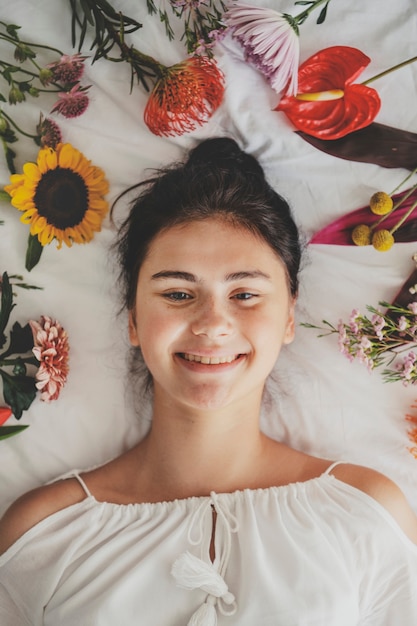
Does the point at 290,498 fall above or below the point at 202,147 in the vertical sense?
below

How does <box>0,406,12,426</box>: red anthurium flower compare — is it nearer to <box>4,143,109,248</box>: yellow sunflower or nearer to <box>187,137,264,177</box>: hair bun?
<box>4,143,109,248</box>: yellow sunflower

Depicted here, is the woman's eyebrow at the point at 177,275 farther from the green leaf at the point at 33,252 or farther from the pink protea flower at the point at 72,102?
the pink protea flower at the point at 72,102

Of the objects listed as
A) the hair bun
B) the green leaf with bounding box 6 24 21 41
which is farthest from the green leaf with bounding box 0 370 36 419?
the green leaf with bounding box 6 24 21 41

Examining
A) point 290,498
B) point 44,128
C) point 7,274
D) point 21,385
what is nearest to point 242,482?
point 290,498

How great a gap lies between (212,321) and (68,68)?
71cm

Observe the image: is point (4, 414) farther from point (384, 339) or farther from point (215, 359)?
point (384, 339)

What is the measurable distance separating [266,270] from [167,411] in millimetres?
398

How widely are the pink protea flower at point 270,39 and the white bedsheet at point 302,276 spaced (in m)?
0.05

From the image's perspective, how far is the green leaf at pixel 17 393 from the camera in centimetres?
154

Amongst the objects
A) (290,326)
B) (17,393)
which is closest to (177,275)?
(290,326)

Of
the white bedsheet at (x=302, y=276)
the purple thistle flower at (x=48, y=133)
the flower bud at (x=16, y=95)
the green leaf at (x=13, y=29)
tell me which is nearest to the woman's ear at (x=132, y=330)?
the white bedsheet at (x=302, y=276)

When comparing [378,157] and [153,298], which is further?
[378,157]

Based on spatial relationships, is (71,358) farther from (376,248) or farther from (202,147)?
(376,248)

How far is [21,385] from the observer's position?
1541mm
